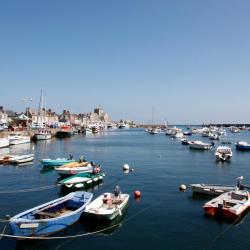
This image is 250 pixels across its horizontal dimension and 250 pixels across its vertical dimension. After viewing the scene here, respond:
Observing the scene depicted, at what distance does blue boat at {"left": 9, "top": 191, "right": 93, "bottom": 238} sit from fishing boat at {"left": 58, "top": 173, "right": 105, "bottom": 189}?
834cm

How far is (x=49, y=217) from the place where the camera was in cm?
2616

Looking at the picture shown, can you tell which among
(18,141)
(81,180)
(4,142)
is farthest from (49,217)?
(18,141)

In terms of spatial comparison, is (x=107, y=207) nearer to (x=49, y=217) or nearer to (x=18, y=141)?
(x=49, y=217)

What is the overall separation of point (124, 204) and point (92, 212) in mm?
4298

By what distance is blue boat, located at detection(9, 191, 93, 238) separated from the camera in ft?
74.2

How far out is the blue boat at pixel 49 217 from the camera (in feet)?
74.2

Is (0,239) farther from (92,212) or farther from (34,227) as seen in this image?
(92,212)

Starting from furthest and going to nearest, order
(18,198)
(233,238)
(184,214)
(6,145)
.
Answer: (6,145)
(18,198)
(184,214)
(233,238)

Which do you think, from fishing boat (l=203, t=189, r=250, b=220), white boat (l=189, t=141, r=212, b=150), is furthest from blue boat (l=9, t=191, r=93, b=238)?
white boat (l=189, t=141, r=212, b=150)

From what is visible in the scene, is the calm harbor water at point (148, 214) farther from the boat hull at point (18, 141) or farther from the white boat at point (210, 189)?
the boat hull at point (18, 141)

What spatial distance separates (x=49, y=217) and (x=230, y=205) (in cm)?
1648

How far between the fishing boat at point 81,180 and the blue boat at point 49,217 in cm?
834

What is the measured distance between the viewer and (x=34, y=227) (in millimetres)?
22938

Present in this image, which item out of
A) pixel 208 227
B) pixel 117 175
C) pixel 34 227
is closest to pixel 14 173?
pixel 117 175
